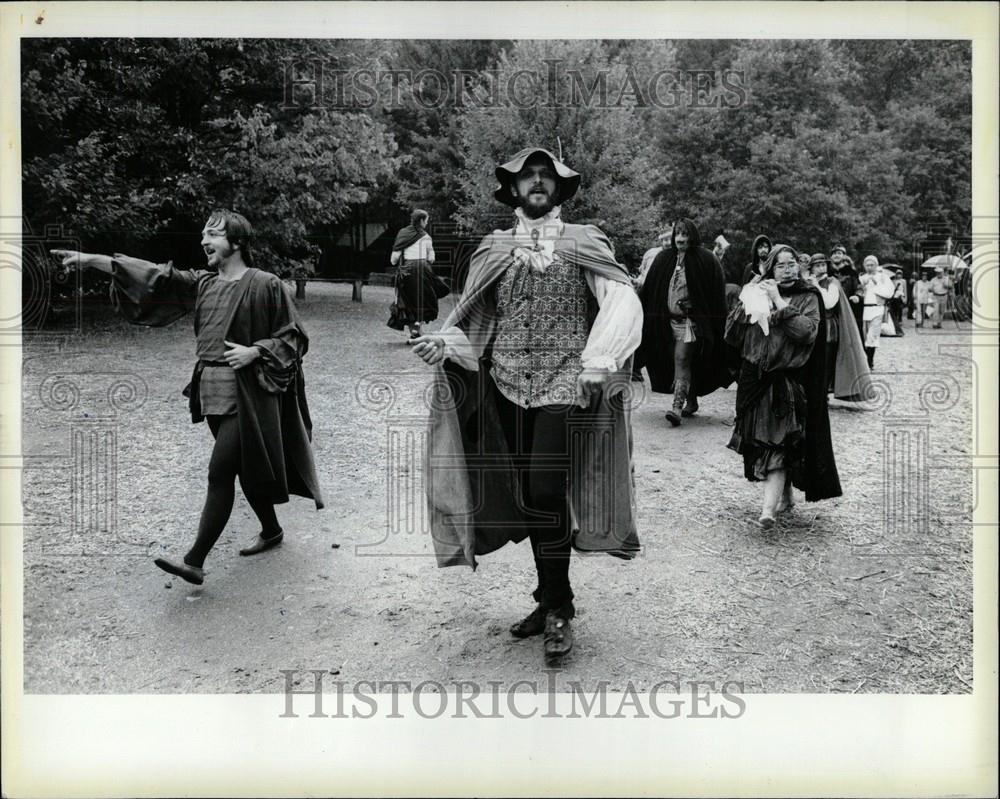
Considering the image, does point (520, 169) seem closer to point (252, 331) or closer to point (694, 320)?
point (252, 331)

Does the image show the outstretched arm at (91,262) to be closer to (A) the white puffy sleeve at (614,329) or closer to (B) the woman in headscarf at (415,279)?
(B) the woman in headscarf at (415,279)

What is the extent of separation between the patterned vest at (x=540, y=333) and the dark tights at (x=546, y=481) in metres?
0.08

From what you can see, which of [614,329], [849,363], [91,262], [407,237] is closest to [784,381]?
[849,363]

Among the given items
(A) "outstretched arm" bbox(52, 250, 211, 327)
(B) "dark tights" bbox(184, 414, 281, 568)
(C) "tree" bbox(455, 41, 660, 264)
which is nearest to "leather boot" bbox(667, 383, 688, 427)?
(C) "tree" bbox(455, 41, 660, 264)

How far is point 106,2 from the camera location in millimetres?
3973

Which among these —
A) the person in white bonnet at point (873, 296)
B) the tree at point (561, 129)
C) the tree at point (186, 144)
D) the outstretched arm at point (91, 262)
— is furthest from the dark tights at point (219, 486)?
the person in white bonnet at point (873, 296)

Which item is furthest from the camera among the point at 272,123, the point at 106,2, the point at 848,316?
the point at 848,316

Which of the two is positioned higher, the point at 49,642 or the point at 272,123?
the point at 272,123

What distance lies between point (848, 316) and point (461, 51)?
3.74m

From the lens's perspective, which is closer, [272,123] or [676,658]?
[676,658]

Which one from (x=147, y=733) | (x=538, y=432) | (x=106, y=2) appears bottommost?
(x=147, y=733)

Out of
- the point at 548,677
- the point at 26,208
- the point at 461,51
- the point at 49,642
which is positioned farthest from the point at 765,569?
the point at 26,208

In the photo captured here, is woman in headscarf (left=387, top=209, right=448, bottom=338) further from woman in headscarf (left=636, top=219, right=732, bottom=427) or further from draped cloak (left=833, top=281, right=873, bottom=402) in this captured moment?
draped cloak (left=833, top=281, right=873, bottom=402)

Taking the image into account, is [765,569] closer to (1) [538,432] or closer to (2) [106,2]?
(1) [538,432]
